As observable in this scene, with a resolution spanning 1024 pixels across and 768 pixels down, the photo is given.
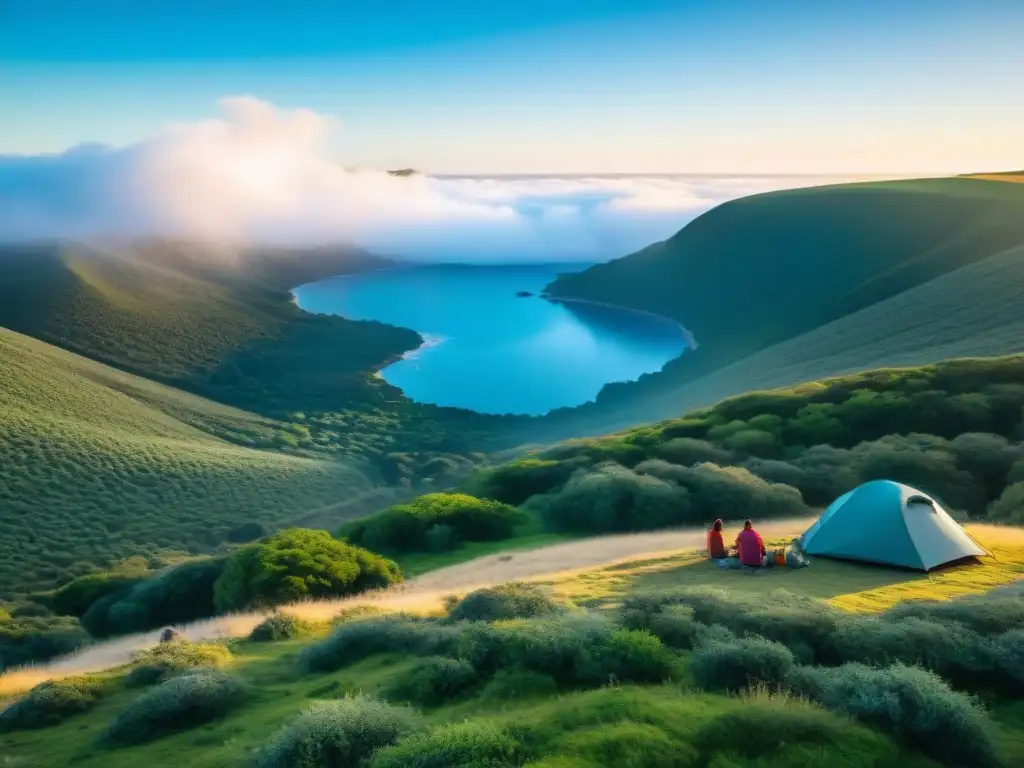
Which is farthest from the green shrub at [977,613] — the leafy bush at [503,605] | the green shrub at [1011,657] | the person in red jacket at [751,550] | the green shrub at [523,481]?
the green shrub at [523,481]

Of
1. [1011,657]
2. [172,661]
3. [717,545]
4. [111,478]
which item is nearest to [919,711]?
[1011,657]

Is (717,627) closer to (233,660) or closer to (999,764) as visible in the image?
(999,764)

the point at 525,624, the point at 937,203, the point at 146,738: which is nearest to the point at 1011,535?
the point at 525,624

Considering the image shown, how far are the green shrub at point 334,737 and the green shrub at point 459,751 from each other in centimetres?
44

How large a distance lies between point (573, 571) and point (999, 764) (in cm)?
1208

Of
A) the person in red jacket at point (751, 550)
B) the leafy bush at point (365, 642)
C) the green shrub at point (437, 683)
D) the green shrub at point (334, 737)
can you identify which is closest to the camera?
the green shrub at point (334, 737)

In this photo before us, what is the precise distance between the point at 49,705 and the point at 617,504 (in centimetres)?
1835

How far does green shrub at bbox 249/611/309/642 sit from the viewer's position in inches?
546

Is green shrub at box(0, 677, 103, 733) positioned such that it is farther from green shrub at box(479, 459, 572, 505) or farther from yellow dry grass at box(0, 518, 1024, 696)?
green shrub at box(479, 459, 572, 505)

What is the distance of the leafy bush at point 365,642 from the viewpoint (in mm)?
11430

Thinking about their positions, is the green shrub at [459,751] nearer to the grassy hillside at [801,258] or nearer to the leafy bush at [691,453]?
the leafy bush at [691,453]

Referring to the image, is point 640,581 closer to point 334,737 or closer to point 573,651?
point 573,651

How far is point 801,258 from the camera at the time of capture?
148875 mm

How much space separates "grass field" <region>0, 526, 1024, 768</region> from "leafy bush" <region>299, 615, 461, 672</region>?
0.23 m
